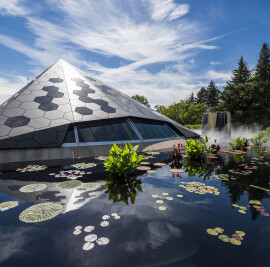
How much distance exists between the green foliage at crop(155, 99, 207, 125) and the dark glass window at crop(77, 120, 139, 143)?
31.7 m

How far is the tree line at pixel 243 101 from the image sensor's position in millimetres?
35406

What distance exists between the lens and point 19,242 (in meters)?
2.38

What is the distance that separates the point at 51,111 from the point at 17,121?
160 cm

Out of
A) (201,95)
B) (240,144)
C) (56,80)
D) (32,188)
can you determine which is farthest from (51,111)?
(201,95)

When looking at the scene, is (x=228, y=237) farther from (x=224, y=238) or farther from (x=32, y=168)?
(x=32, y=168)

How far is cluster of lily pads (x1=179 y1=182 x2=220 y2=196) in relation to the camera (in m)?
4.16

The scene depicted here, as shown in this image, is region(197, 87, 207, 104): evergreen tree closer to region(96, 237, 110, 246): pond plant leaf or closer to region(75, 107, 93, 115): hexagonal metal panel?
region(75, 107, 93, 115): hexagonal metal panel

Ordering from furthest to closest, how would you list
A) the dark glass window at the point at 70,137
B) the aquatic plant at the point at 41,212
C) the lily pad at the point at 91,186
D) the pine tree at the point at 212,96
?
the pine tree at the point at 212,96 → the dark glass window at the point at 70,137 → the lily pad at the point at 91,186 → the aquatic plant at the point at 41,212

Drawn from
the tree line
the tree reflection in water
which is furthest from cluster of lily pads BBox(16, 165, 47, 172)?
the tree line

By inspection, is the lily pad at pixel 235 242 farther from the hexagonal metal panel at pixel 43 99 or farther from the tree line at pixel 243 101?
the tree line at pixel 243 101

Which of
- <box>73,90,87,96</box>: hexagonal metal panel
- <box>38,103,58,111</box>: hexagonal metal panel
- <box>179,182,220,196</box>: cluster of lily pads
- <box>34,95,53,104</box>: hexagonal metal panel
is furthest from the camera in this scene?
<box>73,90,87,96</box>: hexagonal metal panel

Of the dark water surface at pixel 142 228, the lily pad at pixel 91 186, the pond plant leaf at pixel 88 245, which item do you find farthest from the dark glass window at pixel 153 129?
the pond plant leaf at pixel 88 245

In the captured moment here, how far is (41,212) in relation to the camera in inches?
125

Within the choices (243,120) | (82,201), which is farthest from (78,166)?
(243,120)
